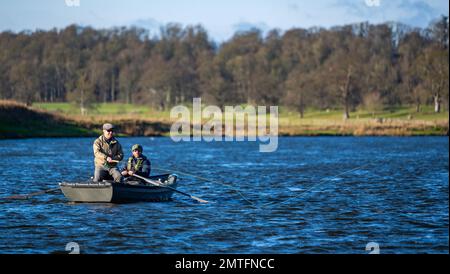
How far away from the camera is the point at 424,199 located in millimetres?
31453

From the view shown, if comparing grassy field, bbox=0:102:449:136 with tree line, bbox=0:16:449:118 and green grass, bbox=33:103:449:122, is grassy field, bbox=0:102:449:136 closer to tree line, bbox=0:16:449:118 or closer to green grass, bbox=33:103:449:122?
green grass, bbox=33:103:449:122

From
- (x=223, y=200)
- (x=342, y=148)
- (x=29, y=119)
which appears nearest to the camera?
(x=223, y=200)

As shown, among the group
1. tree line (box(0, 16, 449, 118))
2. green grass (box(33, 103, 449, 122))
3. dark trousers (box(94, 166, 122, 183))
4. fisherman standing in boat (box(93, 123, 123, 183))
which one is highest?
tree line (box(0, 16, 449, 118))

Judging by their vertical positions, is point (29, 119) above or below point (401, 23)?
below

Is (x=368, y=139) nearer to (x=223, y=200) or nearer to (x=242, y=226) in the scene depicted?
(x=223, y=200)

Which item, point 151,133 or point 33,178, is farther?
point 151,133

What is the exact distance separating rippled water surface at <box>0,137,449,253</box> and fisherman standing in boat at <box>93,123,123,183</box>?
112 cm

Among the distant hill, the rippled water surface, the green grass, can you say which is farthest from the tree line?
the rippled water surface

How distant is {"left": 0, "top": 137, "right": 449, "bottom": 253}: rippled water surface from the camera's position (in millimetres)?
21172

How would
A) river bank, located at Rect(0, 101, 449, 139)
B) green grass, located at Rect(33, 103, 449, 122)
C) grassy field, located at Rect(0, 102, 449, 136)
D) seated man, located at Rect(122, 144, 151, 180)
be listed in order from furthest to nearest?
green grass, located at Rect(33, 103, 449, 122) → grassy field, located at Rect(0, 102, 449, 136) → river bank, located at Rect(0, 101, 449, 139) → seated man, located at Rect(122, 144, 151, 180)

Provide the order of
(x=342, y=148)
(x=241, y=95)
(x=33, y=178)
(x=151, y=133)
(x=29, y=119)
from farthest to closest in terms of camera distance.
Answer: (x=241, y=95)
(x=151, y=133)
(x=29, y=119)
(x=342, y=148)
(x=33, y=178)

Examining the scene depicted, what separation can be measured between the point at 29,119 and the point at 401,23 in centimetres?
8926
